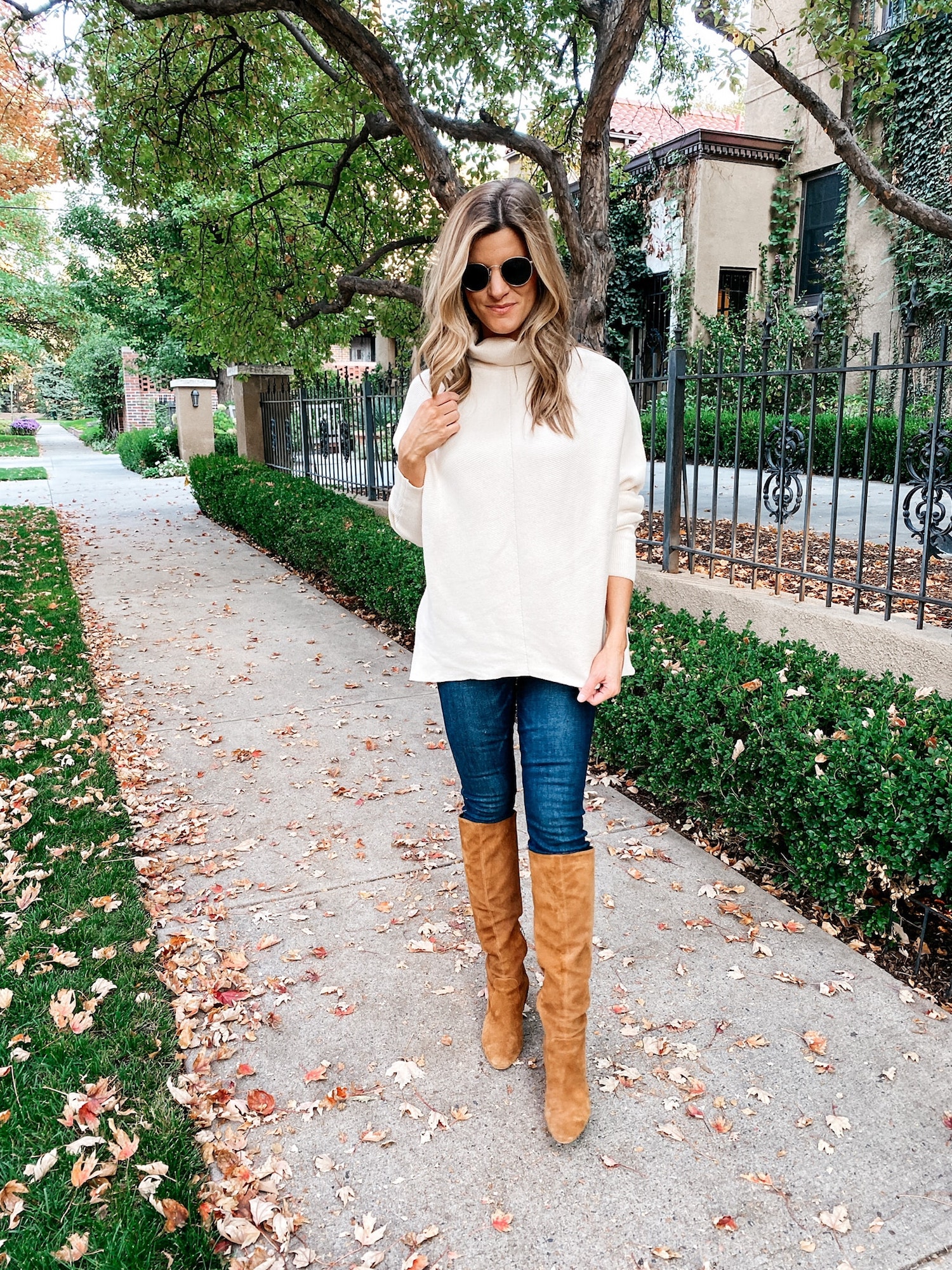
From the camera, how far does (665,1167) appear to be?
2193 millimetres

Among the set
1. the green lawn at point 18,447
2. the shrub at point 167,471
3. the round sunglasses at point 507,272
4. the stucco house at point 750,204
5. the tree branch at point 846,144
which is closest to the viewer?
the round sunglasses at point 507,272

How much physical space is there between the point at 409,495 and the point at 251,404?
12.5 m

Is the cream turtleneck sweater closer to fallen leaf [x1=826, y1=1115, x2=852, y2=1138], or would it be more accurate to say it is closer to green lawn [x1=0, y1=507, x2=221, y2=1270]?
fallen leaf [x1=826, y1=1115, x2=852, y2=1138]

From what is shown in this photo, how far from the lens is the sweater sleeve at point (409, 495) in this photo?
2207 millimetres

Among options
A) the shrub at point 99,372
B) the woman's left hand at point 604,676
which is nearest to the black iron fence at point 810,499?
the woman's left hand at point 604,676

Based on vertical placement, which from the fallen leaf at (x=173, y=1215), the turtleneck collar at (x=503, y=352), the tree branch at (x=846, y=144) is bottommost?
the fallen leaf at (x=173, y=1215)

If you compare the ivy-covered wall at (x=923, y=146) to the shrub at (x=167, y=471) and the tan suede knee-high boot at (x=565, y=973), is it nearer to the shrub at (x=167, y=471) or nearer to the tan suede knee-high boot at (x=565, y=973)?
the tan suede knee-high boot at (x=565, y=973)

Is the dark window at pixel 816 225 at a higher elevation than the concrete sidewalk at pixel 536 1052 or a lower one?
higher

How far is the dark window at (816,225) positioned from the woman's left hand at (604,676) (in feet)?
50.8

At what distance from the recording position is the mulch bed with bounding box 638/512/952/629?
4766 mm

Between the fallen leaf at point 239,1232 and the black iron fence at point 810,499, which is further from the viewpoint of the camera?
the black iron fence at point 810,499

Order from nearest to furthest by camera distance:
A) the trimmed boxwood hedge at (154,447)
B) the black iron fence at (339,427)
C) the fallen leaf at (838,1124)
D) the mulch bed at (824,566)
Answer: the fallen leaf at (838,1124), the mulch bed at (824,566), the black iron fence at (339,427), the trimmed boxwood hedge at (154,447)

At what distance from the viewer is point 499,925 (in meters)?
2.43

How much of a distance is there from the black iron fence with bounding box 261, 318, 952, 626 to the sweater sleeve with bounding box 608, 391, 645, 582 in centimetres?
170
